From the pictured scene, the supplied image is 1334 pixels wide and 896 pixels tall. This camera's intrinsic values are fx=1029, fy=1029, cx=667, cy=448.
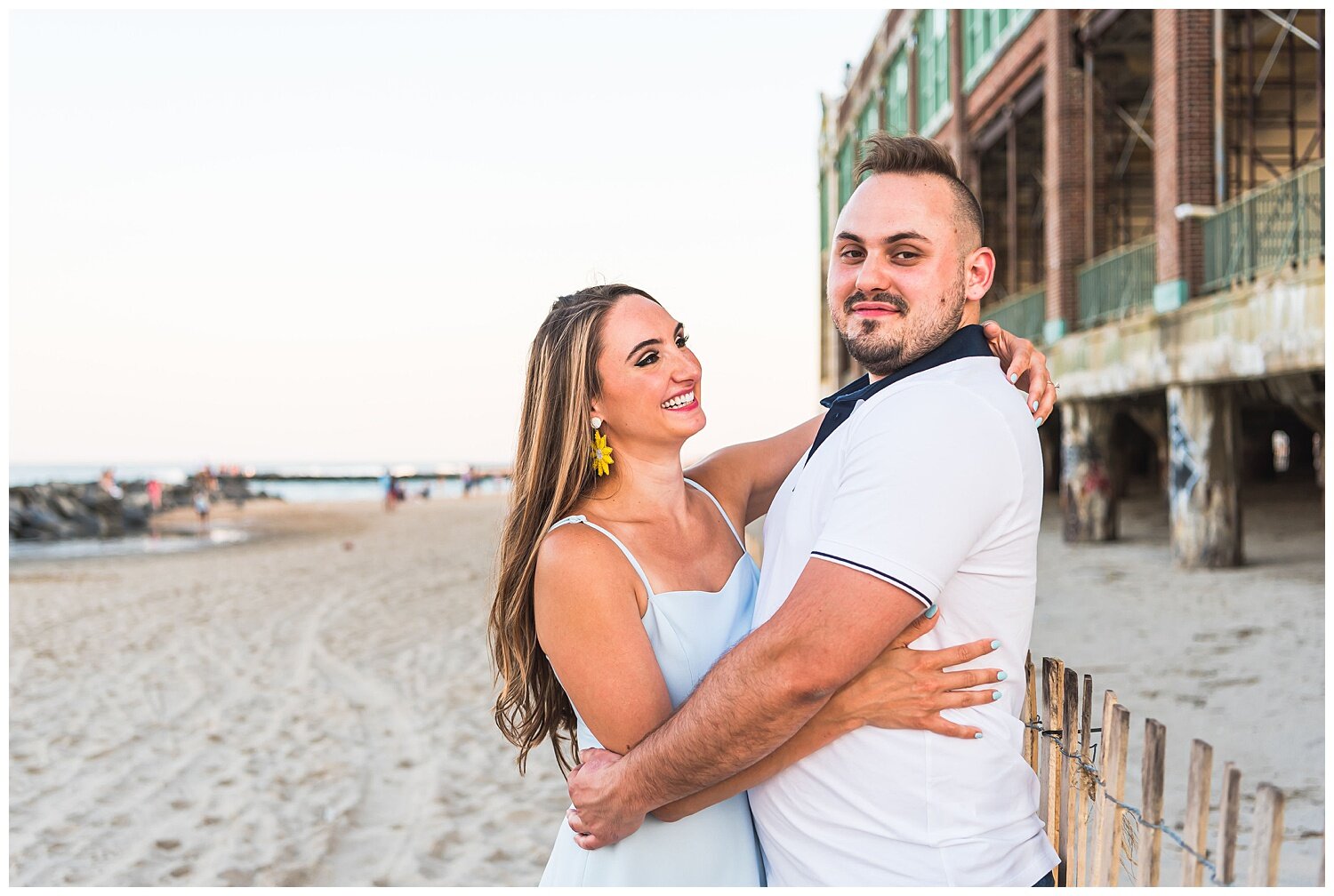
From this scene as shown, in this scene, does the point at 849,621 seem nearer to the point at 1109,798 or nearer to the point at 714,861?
the point at 1109,798

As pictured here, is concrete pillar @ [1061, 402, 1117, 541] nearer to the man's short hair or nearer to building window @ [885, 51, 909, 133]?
building window @ [885, 51, 909, 133]

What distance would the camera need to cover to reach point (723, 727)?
6.92 feet

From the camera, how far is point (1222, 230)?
1295cm

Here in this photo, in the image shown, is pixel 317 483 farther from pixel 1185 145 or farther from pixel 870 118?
pixel 1185 145

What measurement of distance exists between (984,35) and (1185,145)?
9.76 metres

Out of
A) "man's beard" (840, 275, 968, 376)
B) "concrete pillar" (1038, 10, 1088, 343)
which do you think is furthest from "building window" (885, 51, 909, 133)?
"man's beard" (840, 275, 968, 376)

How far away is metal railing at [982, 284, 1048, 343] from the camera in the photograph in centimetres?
1988

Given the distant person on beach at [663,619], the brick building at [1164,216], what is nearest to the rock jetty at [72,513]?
the brick building at [1164,216]

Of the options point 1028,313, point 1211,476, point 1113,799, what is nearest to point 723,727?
point 1113,799

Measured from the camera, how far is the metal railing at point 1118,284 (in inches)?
600

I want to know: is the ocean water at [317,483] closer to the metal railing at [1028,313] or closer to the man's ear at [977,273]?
the metal railing at [1028,313]

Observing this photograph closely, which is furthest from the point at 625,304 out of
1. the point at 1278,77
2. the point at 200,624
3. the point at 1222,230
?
the point at 1278,77

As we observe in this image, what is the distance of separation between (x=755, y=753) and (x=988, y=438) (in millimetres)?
798

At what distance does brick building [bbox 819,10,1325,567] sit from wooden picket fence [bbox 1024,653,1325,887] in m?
9.23
